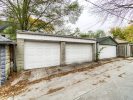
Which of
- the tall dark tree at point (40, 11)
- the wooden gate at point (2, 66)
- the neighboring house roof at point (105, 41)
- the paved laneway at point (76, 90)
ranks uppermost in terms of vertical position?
the tall dark tree at point (40, 11)

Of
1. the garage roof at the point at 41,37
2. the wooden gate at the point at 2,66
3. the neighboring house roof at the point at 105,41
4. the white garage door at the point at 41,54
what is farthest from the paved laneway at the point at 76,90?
the neighboring house roof at the point at 105,41

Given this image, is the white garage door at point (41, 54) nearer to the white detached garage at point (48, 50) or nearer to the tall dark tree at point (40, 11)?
the white detached garage at point (48, 50)

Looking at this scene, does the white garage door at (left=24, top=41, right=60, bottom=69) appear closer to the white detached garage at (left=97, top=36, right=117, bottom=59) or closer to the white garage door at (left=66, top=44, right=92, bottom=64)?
the white garage door at (left=66, top=44, right=92, bottom=64)

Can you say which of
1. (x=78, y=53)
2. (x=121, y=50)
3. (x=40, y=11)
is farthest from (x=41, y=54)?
(x=121, y=50)

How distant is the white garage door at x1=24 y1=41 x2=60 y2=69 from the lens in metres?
12.3

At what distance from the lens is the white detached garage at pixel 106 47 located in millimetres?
20591

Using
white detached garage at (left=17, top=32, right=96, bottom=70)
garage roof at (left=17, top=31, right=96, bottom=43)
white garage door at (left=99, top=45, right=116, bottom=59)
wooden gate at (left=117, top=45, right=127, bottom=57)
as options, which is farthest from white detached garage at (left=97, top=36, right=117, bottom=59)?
garage roof at (left=17, top=31, right=96, bottom=43)

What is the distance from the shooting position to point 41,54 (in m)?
13.1

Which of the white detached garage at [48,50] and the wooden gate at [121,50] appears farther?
the wooden gate at [121,50]

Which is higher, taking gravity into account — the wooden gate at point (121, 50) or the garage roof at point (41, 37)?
the garage roof at point (41, 37)

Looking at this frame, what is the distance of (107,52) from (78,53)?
24.3 feet

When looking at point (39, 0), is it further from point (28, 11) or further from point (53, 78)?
point (53, 78)

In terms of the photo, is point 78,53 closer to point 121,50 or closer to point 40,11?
point 40,11

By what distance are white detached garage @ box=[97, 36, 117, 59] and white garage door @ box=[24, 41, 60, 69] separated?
7257mm
